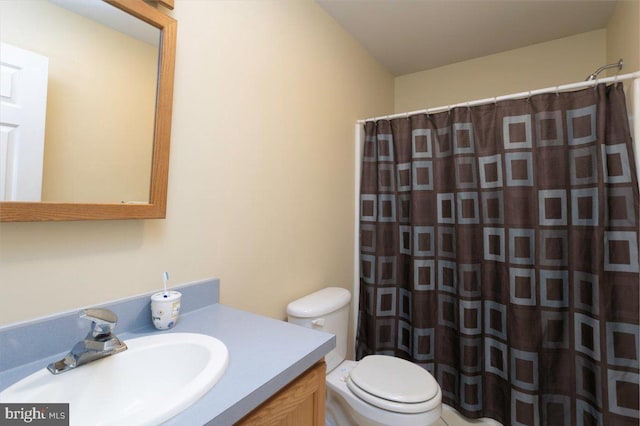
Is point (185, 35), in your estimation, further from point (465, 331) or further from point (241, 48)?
point (465, 331)

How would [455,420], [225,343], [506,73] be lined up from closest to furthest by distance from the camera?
[225,343], [455,420], [506,73]

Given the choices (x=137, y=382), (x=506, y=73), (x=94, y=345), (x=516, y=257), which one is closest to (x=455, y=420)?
(x=516, y=257)

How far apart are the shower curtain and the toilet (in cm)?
42

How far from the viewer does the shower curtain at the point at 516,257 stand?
1310mm

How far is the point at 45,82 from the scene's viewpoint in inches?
29.0

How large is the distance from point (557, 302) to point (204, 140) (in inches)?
69.4

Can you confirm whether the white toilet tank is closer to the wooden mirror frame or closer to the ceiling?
the wooden mirror frame

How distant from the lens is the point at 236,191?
1.20 metres

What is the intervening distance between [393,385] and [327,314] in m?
0.42

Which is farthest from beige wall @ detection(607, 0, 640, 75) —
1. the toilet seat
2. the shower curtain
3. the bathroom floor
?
the bathroom floor

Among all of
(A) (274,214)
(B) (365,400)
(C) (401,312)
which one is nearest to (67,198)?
(A) (274,214)

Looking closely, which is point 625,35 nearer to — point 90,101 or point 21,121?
point 90,101

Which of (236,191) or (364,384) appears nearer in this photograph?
(236,191)

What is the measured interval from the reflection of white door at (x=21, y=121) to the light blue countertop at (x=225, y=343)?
33cm
